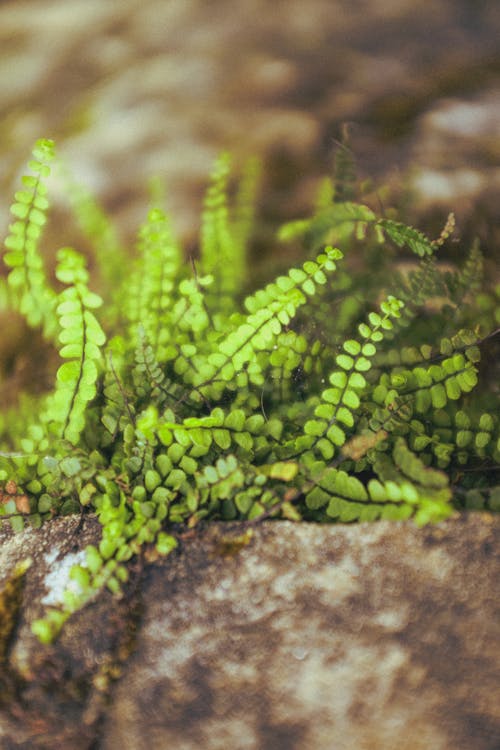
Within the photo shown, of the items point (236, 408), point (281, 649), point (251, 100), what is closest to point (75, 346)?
point (236, 408)

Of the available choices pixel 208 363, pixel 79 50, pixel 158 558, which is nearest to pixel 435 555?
pixel 158 558

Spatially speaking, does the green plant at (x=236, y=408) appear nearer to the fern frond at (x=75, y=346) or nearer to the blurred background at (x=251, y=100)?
the fern frond at (x=75, y=346)

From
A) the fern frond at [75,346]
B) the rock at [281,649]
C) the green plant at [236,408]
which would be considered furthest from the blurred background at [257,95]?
the rock at [281,649]

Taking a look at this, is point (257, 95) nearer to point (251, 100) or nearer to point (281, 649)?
point (251, 100)

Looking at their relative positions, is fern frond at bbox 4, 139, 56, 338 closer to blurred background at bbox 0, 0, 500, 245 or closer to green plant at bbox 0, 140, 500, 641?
green plant at bbox 0, 140, 500, 641

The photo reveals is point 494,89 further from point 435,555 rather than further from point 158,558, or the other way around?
point 158,558
